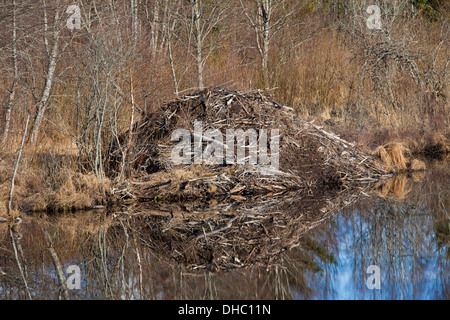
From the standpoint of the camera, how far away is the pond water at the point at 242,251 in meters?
4.85

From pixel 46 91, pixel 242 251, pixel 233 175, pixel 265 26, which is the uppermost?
pixel 265 26

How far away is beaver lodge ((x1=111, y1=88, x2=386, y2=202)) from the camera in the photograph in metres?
8.76

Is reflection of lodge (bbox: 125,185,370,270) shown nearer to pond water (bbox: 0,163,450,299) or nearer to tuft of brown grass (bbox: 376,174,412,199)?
pond water (bbox: 0,163,450,299)

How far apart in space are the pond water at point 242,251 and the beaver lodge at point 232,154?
577mm

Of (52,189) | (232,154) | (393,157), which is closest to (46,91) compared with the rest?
(52,189)

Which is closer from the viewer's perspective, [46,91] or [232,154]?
[232,154]

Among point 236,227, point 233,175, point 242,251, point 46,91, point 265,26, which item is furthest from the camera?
point 265,26

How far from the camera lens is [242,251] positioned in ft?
19.7

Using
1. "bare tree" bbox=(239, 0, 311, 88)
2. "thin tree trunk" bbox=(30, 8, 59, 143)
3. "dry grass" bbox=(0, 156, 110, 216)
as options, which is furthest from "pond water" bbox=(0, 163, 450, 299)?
"bare tree" bbox=(239, 0, 311, 88)

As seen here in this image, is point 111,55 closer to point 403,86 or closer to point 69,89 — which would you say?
point 69,89

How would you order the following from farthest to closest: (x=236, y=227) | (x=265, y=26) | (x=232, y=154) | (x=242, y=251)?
(x=265, y=26) < (x=232, y=154) < (x=236, y=227) < (x=242, y=251)

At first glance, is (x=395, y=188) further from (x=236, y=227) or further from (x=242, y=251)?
(x=242, y=251)

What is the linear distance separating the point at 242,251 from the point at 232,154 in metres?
3.46

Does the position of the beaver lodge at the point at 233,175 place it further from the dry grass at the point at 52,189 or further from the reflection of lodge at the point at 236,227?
the dry grass at the point at 52,189
